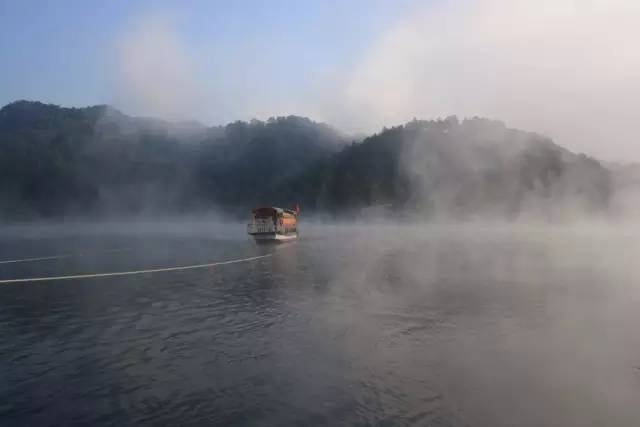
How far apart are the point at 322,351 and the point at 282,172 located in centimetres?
14508

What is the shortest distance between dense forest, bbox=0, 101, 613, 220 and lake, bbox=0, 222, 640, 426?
157 ft

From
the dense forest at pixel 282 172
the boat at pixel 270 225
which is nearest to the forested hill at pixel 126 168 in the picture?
the dense forest at pixel 282 172

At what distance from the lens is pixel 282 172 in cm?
15525

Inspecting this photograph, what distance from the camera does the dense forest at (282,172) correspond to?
77062 millimetres

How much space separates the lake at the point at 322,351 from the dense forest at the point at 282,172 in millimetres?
47934

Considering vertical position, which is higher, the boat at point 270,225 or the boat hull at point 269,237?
the boat at point 270,225

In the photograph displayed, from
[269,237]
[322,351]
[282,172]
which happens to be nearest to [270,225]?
[269,237]

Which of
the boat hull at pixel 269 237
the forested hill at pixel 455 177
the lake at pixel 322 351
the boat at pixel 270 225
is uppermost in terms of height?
the forested hill at pixel 455 177

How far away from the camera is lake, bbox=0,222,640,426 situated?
820cm

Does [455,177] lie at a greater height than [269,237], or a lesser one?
greater

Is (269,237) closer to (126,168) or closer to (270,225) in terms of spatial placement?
(270,225)

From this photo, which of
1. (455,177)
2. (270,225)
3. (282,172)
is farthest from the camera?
(282,172)

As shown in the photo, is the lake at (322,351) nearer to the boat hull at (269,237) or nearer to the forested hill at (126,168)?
the boat hull at (269,237)

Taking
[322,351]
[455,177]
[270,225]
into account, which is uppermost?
[455,177]
